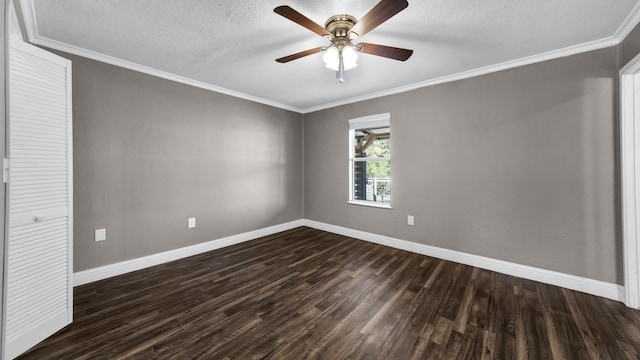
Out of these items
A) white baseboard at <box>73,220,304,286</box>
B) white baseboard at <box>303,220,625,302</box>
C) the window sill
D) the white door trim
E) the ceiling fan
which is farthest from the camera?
the window sill

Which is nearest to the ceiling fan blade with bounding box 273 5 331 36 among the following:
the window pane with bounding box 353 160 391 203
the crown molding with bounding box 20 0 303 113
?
the crown molding with bounding box 20 0 303 113

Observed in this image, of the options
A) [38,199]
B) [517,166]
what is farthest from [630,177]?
[38,199]

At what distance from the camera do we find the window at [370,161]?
3979 millimetres

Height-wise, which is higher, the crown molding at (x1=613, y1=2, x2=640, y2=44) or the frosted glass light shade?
the crown molding at (x1=613, y1=2, x2=640, y2=44)

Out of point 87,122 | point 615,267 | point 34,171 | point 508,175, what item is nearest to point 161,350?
point 34,171

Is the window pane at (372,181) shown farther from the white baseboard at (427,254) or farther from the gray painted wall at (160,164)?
the gray painted wall at (160,164)

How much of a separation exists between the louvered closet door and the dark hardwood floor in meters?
0.23

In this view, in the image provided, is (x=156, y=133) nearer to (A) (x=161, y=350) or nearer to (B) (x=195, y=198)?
(B) (x=195, y=198)

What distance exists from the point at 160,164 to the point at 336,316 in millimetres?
2734

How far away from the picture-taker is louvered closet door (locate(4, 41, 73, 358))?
156 centimetres

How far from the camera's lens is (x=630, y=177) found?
81.6 inches

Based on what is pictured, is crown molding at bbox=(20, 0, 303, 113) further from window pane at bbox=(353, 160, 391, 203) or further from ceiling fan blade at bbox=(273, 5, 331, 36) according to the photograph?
window pane at bbox=(353, 160, 391, 203)

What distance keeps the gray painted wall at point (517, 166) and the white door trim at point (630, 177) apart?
0.16 meters

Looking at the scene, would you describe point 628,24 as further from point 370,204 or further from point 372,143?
point 370,204
